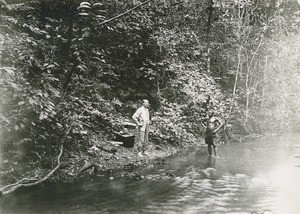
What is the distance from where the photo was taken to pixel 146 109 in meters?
12.6

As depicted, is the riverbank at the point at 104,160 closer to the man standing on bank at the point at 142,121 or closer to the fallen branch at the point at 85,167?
the fallen branch at the point at 85,167

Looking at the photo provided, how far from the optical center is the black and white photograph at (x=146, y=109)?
7555 mm

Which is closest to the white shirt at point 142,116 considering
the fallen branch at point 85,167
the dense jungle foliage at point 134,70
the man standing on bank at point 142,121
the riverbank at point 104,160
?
the man standing on bank at point 142,121

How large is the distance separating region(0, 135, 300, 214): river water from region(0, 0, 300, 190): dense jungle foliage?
55.9 inches

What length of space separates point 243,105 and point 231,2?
20.9 ft

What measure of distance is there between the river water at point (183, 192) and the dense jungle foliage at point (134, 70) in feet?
4.66

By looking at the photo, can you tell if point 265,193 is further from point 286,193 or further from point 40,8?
point 40,8

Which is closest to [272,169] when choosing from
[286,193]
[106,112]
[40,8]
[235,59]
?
[286,193]

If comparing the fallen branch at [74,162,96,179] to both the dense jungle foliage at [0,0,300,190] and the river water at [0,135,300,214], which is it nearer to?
the river water at [0,135,300,214]

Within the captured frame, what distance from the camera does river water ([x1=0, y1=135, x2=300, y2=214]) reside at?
23.4 feet

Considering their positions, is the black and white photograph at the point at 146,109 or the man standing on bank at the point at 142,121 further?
the man standing on bank at the point at 142,121

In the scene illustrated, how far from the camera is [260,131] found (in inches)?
872

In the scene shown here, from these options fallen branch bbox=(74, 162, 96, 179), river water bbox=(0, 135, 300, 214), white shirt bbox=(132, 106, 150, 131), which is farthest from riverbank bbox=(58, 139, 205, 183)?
white shirt bbox=(132, 106, 150, 131)

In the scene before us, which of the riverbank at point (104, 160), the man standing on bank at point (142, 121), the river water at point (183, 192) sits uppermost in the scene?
the man standing on bank at point (142, 121)
